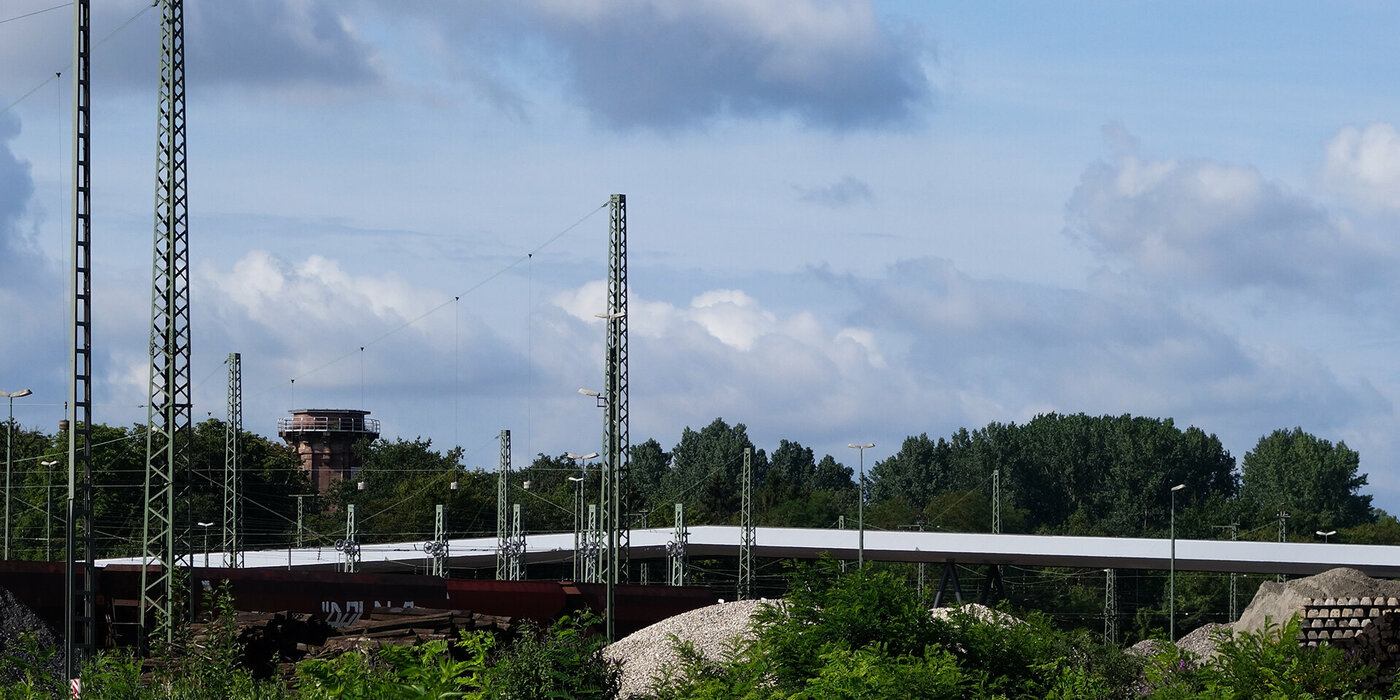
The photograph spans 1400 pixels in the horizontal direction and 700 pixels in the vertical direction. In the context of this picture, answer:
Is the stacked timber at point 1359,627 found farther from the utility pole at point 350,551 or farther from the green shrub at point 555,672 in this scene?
the utility pole at point 350,551

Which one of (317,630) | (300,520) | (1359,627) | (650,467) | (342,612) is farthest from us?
(650,467)

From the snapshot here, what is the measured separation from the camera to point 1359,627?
32.6 meters

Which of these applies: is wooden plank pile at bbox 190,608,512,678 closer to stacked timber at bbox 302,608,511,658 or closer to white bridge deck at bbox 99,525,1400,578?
stacked timber at bbox 302,608,511,658

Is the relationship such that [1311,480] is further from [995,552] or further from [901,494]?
[995,552]

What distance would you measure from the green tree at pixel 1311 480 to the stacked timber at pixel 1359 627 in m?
119

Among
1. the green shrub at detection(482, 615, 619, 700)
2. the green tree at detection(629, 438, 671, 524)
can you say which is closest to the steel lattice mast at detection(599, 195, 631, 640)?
the green shrub at detection(482, 615, 619, 700)

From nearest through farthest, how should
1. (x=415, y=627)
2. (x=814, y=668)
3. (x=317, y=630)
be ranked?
(x=814, y=668) < (x=415, y=627) < (x=317, y=630)

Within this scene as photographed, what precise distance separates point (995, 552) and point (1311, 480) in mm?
86468

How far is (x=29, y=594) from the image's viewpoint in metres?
37.3

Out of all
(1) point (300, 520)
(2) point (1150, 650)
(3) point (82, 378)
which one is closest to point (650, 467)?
(1) point (300, 520)

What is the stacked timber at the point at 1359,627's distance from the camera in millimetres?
30797

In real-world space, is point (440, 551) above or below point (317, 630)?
below

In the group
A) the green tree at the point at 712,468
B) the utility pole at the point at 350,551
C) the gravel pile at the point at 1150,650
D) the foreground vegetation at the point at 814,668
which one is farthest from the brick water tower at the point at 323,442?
the foreground vegetation at the point at 814,668

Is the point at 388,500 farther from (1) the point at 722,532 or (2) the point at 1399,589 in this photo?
(2) the point at 1399,589
